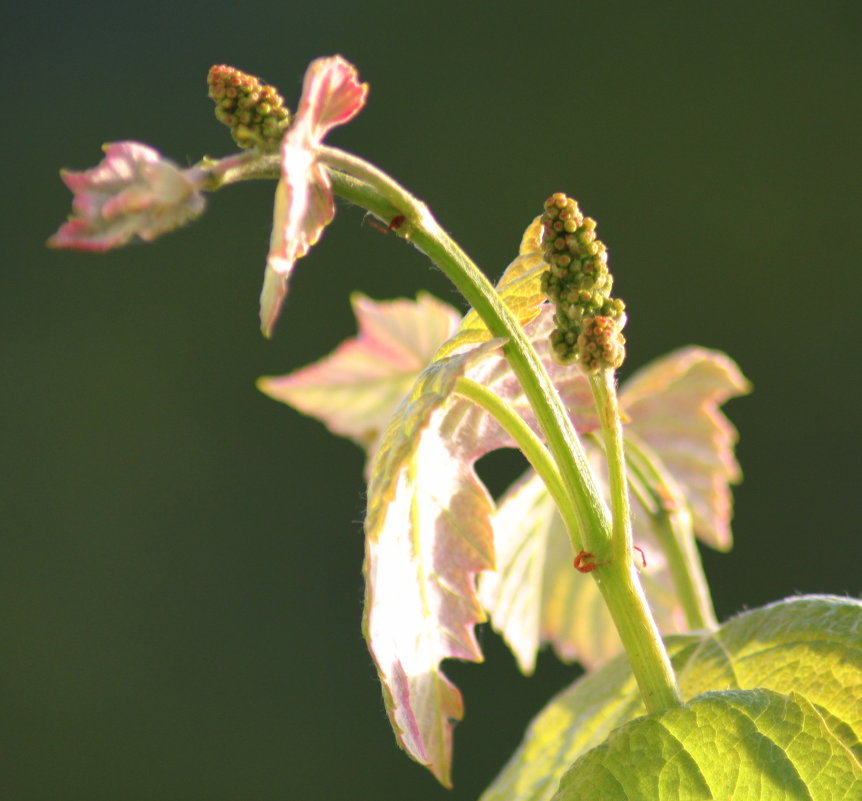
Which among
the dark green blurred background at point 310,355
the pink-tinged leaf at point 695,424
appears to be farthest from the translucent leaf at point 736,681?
the dark green blurred background at point 310,355

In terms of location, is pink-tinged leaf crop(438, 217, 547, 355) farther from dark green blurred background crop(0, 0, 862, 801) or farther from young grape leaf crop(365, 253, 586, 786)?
dark green blurred background crop(0, 0, 862, 801)

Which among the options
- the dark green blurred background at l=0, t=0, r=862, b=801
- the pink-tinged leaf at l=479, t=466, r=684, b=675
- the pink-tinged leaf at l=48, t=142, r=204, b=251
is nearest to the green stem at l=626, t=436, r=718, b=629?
the pink-tinged leaf at l=479, t=466, r=684, b=675

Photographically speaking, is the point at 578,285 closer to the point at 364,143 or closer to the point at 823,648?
the point at 823,648

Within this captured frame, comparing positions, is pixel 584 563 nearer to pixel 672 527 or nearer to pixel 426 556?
pixel 426 556

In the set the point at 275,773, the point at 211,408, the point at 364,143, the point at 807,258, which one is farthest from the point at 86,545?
the point at 807,258

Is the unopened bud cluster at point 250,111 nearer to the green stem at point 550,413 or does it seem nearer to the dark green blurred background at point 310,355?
the green stem at point 550,413
